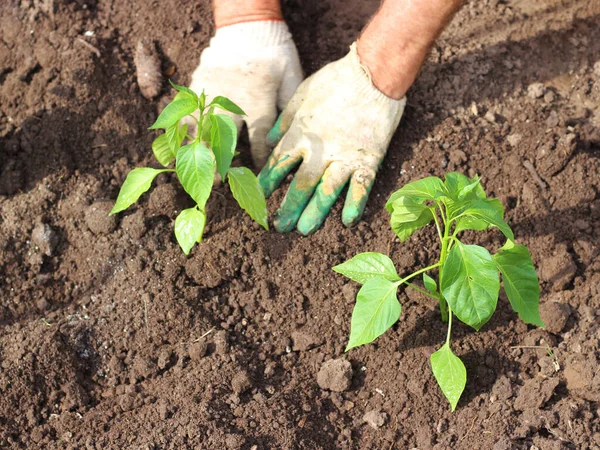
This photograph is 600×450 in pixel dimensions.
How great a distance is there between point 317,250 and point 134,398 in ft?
2.81

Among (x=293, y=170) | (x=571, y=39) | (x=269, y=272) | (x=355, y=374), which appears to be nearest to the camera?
(x=355, y=374)

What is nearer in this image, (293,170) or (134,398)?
(134,398)

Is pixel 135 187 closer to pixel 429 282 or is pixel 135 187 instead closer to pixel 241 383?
pixel 241 383

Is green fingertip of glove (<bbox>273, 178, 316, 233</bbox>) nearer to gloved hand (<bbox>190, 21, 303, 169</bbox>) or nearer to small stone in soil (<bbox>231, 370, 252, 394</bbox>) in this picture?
gloved hand (<bbox>190, 21, 303, 169</bbox>)

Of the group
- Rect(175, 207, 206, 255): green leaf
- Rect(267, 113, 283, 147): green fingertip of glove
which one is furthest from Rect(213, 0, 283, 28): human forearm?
Rect(175, 207, 206, 255): green leaf

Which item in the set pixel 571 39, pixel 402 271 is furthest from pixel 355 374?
pixel 571 39

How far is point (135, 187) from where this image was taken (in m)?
2.46

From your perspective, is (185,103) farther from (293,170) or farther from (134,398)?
(134,398)

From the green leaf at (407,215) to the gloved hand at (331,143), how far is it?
39 cm

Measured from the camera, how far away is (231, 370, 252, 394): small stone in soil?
2.35m

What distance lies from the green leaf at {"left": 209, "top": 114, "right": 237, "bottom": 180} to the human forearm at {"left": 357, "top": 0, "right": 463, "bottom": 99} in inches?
29.4

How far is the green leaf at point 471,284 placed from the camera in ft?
6.52

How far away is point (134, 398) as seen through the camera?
239 cm

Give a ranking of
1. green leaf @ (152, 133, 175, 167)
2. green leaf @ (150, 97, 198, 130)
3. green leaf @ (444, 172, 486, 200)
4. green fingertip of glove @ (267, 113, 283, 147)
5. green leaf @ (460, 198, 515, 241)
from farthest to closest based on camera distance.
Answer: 1. green fingertip of glove @ (267, 113, 283, 147)
2. green leaf @ (152, 133, 175, 167)
3. green leaf @ (150, 97, 198, 130)
4. green leaf @ (444, 172, 486, 200)
5. green leaf @ (460, 198, 515, 241)
